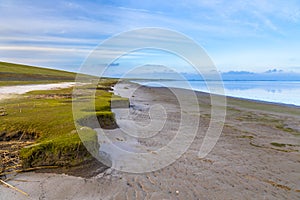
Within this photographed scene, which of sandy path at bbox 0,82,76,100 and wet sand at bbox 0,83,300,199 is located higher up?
sandy path at bbox 0,82,76,100

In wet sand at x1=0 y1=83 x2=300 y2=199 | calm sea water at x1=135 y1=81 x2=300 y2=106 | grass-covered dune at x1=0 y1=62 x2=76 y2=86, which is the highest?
grass-covered dune at x1=0 y1=62 x2=76 y2=86

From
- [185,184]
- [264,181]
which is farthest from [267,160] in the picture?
[185,184]

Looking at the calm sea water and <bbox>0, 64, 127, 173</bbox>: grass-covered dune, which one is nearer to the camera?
<bbox>0, 64, 127, 173</bbox>: grass-covered dune

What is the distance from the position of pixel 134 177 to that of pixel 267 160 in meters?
6.33

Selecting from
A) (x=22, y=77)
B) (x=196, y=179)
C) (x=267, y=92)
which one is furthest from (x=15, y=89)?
(x=267, y=92)

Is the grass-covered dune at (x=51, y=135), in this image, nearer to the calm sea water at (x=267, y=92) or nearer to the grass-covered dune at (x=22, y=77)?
the calm sea water at (x=267, y=92)

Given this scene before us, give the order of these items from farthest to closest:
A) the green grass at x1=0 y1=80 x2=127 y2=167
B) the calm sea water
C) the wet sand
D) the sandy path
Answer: the calm sea water → the sandy path → the green grass at x1=0 y1=80 x2=127 y2=167 → the wet sand

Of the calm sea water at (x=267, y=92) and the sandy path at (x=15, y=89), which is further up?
the sandy path at (x=15, y=89)

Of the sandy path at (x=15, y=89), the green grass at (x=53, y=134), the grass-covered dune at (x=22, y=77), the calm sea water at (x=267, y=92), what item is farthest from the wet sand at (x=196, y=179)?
the grass-covered dune at (x=22, y=77)

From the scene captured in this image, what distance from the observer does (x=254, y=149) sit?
12.5m

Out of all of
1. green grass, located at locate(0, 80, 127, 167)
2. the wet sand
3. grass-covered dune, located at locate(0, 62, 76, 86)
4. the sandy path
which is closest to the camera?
the wet sand

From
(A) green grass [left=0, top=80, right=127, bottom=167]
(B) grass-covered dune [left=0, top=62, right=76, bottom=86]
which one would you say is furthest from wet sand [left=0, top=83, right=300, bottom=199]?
(B) grass-covered dune [left=0, top=62, right=76, bottom=86]

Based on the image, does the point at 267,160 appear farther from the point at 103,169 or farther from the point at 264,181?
the point at 103,169

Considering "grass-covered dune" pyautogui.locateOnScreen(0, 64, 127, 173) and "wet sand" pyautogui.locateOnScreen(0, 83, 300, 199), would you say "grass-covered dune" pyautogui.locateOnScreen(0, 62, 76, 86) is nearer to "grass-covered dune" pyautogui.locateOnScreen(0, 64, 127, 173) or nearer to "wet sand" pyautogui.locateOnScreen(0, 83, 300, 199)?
"grass-covered dune" pyautogui.locateOnScreen(0, 64, 127, 173)
